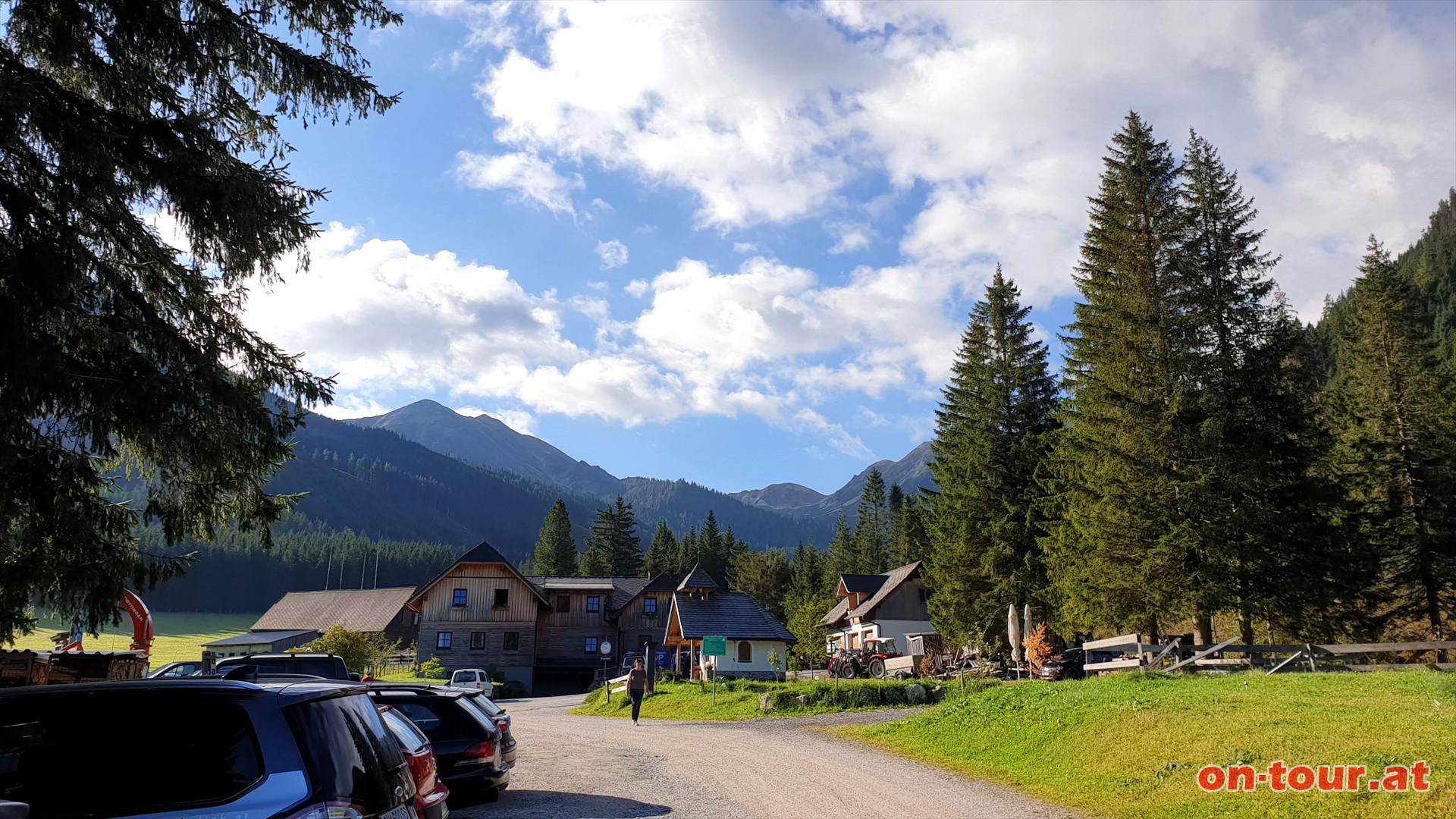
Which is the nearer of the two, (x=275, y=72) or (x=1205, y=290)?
(x=275, y=72)

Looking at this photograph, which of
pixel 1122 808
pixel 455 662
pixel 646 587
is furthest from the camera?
pixel 646 587

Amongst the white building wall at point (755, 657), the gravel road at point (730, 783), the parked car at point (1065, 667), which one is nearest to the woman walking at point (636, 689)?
the gravel road at point (730, 783)

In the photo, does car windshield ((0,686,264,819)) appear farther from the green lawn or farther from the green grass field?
→ the green grass field

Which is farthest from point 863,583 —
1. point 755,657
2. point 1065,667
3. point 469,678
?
point 1065,667

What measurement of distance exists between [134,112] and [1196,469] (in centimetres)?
2638

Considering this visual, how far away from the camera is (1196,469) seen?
2556cm

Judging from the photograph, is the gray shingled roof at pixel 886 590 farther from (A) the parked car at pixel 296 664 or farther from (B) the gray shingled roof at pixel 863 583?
(A) the parked car at pixel 296 664

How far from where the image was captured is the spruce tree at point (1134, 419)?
25703 mm

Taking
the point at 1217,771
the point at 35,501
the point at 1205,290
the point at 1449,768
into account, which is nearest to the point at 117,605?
the point at 35,501

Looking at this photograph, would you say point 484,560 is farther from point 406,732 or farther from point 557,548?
point 406,732

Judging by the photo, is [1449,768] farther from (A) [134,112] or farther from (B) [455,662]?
(B) [455,662]

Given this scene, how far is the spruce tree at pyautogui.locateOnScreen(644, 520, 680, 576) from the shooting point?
4173 inches

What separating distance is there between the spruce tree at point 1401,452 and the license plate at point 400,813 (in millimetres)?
31878

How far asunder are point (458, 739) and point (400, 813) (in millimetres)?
6267
